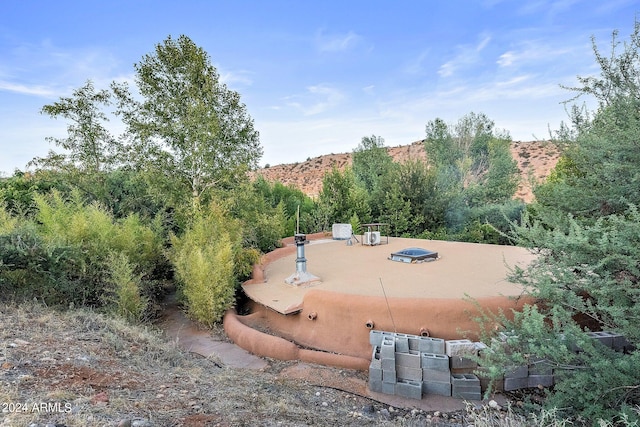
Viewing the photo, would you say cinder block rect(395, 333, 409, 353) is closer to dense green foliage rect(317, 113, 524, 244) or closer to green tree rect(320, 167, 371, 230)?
dense green foliage rect(317, 113, 524, 244)

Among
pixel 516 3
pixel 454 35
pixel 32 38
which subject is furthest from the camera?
pixel 454 35

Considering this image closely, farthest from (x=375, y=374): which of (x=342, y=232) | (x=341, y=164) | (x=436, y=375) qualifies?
(x=341, y=164)

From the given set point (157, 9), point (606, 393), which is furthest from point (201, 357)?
point (157, 9)

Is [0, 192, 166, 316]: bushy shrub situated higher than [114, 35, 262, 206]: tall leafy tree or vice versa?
[114, 35, 262, 206]: tall leafy tree

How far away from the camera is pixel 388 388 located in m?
4.49

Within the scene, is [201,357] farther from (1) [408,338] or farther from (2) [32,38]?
(2) [32,38]

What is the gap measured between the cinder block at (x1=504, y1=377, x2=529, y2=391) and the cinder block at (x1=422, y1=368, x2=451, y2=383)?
783 millimetres

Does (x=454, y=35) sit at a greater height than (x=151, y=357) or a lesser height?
greater

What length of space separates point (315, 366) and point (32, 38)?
9.76 metres

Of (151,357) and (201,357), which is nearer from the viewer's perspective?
(151,357)

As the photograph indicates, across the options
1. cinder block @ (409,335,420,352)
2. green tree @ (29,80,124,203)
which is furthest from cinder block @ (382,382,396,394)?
green tree @ (29,80,124,203)

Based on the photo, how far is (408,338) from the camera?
4.80 m

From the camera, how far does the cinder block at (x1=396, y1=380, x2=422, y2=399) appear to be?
4.42 metres

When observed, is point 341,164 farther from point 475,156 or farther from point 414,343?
point 414,343
